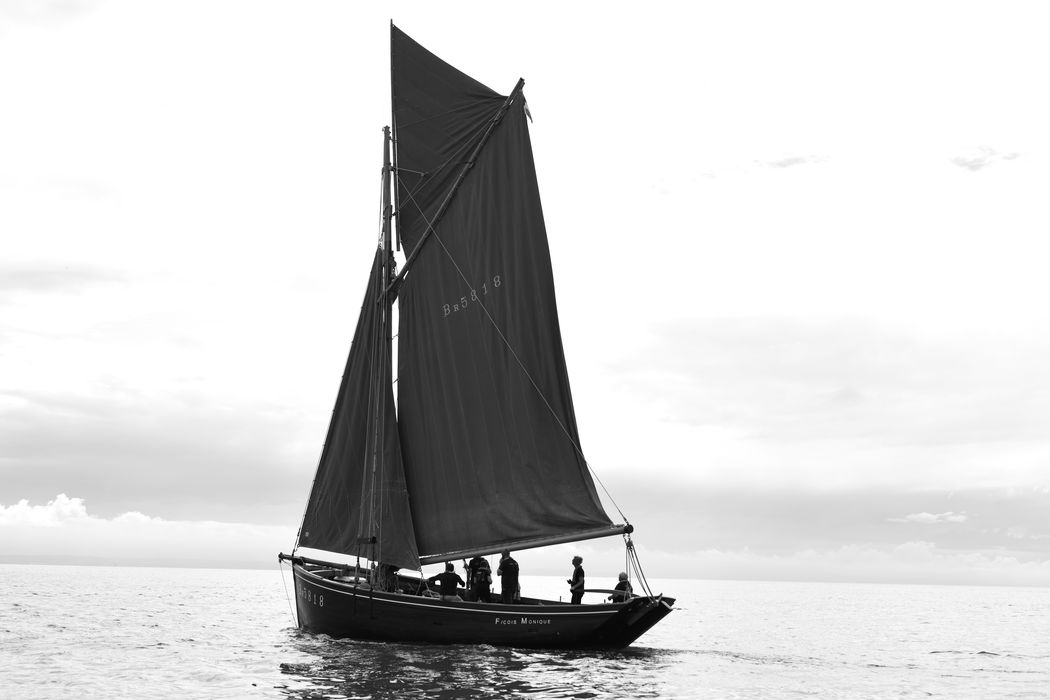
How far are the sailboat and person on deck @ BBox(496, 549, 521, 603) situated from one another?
0.33 m

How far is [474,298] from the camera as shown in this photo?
37.3 m

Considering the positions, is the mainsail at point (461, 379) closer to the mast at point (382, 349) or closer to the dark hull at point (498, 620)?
the mast at point (382, 349)

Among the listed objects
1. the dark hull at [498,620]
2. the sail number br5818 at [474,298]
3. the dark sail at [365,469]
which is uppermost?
the sail number br5818 at [474,298]

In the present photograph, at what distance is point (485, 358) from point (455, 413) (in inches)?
90.0

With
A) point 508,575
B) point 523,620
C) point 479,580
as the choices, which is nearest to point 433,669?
point 523,620

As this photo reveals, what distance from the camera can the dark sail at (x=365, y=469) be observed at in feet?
121

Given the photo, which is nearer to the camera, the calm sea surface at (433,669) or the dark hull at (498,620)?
the calm sea surface at (433,669)

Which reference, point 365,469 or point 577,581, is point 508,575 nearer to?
point 577,581

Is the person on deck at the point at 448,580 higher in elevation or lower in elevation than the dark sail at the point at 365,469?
lower

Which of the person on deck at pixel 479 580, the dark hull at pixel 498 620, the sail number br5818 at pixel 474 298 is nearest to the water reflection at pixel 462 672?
the dark hull at pixel 498 620

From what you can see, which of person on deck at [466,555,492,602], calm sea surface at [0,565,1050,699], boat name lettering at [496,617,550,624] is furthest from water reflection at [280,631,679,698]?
person on deck at [466,555,492,602]

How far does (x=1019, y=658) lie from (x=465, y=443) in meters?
31.2

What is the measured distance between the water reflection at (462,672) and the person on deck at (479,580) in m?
2.46

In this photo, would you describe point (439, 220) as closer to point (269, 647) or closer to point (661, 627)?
point (269, 647)
